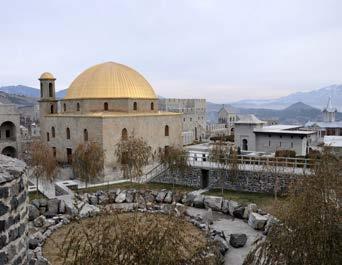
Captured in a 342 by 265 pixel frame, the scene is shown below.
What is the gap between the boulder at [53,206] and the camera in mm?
15664

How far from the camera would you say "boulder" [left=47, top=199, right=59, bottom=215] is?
51.4 ft

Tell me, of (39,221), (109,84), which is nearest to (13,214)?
(39,221)

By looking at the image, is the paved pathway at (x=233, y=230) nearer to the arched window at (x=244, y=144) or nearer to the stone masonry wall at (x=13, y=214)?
the stone masonry wall at (x=13, y=214)

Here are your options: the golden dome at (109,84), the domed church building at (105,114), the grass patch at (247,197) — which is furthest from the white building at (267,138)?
the grass patch at (247,197)

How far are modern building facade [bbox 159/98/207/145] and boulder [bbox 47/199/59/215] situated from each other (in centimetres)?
3624

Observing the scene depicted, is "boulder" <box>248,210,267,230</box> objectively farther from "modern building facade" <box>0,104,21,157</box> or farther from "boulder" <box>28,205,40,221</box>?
"modern building facade" <box>0,104,21,157</box>

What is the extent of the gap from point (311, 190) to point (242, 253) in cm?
567

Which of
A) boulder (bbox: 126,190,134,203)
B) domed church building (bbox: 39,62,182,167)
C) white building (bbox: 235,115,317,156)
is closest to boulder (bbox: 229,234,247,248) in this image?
boulder (bbox: 126,190,134,203)

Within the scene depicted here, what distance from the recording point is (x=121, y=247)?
4.79 metres

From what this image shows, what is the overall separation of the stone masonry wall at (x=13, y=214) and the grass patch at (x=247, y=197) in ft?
47.1

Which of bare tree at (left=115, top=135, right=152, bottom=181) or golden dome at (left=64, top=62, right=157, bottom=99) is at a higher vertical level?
golden dome at (left=64, top=62, right=157, bottom=99)

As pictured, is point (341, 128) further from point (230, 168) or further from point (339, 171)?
point (339, 171)

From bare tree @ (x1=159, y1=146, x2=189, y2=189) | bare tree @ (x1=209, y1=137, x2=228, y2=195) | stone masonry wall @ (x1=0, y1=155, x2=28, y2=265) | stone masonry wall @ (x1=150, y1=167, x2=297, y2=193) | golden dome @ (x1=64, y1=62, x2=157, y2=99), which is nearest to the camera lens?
stone masonry wall @ (x1=0, y1=155, x2=28, y2=265)

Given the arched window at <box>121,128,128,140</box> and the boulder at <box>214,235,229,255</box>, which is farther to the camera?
the arched window at <box>121,128,128,140</box>
